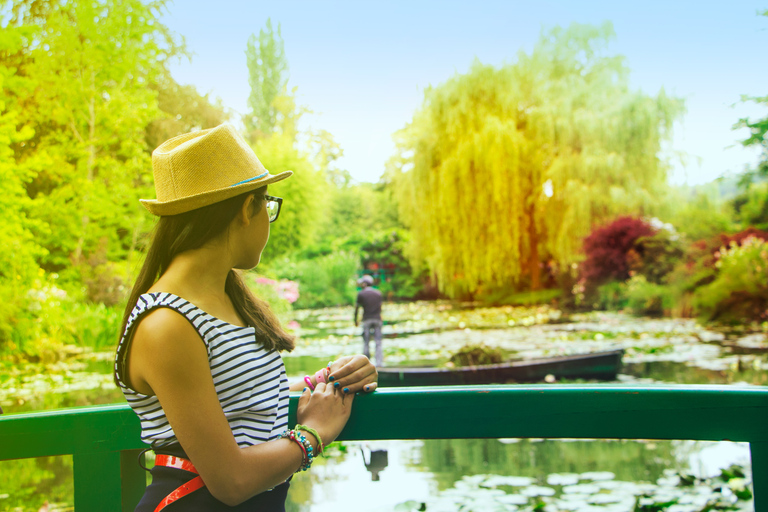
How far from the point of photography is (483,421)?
644 millimetres

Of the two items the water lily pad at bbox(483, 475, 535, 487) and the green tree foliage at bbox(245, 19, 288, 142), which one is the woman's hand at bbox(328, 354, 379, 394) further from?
the green tree foliage at bbox(245, 19, 288, 142)

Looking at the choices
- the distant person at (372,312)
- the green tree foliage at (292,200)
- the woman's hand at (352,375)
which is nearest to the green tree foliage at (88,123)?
the woman's hand at (352,375)

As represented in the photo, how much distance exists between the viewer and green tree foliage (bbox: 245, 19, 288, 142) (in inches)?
500

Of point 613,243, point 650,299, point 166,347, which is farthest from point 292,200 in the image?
point 166,347

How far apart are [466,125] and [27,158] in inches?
312

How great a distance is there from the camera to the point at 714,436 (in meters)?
0.61

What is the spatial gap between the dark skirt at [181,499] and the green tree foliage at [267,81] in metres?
11.5

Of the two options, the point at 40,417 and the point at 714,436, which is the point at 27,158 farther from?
the point at 714,436

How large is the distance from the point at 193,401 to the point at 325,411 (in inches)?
6.3

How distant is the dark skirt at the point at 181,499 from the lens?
52 cm

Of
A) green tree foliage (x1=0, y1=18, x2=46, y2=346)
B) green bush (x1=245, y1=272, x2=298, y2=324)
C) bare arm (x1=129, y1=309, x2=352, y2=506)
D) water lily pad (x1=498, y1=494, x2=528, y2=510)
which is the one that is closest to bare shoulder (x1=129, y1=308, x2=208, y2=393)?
bare arm (x1=129, y1=309, x2=352, y2=506)

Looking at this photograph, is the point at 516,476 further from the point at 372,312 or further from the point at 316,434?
the point at 372,312

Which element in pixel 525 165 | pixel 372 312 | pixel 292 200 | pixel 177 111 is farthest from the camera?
pixel 525 165

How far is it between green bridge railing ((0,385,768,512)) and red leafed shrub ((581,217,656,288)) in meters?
8.70
